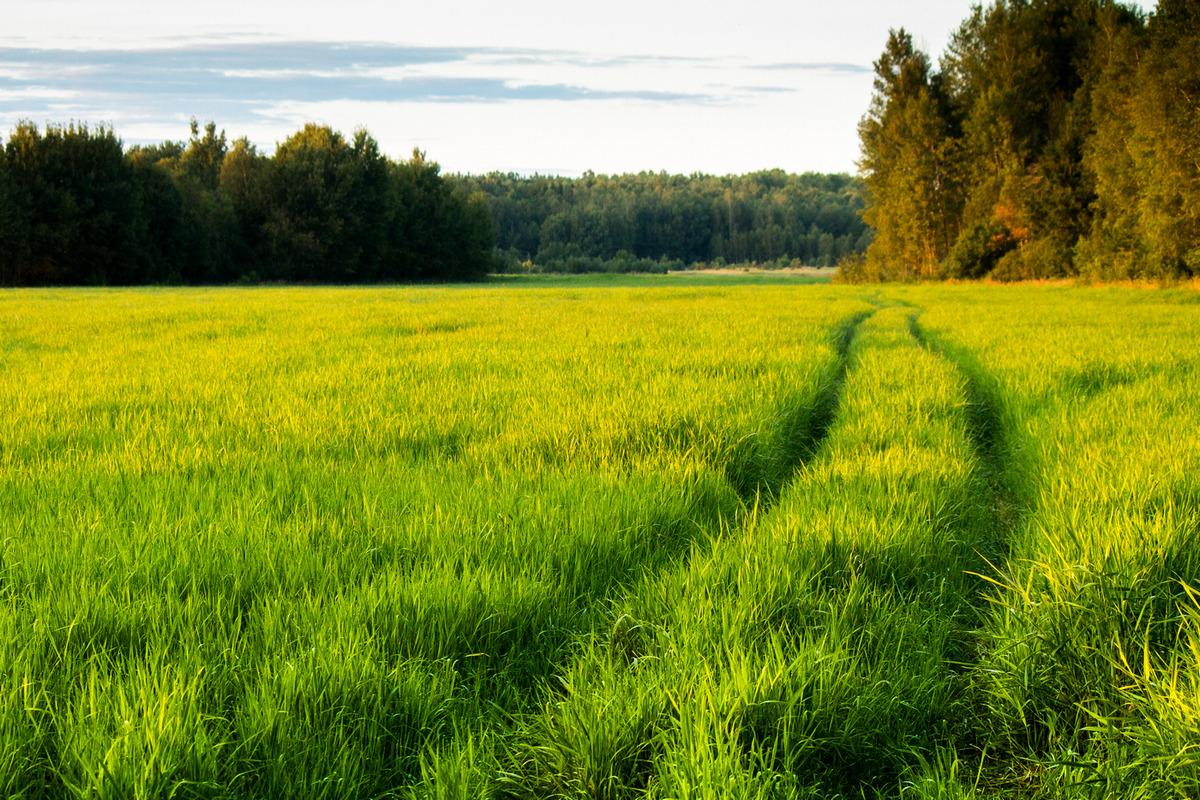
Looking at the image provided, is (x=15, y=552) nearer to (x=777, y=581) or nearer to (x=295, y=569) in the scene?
(x=295, y=569)

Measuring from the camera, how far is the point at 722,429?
16.2 ft

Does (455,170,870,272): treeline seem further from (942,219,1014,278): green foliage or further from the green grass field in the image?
the green grass field

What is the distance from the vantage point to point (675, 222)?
122000 millimetres

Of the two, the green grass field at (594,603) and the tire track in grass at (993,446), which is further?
the tire track in grass at (993,446)

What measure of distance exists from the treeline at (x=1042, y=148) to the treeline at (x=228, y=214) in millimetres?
38497

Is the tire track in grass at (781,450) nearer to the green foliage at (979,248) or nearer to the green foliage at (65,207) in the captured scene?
the green foliage at (979,248)

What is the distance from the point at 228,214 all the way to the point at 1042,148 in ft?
183

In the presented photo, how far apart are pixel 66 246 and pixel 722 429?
5122 centimetres

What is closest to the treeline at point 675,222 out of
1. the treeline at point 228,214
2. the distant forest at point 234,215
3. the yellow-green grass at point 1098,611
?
the distant forest at point 234,215

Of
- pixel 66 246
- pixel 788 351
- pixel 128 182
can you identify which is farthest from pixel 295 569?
pixel 128 182

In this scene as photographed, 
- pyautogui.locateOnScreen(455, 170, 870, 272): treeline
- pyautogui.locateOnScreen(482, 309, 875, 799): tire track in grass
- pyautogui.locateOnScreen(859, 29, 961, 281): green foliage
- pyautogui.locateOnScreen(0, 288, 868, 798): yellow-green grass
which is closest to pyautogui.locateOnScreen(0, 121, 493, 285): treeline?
pyautogui.locateOnScreen(859, 29, 961, 281): green foliage

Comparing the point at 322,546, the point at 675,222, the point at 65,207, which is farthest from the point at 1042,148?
the point at 675,222

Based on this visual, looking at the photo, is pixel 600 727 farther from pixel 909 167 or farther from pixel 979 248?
pixel 909 167

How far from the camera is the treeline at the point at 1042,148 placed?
80.2ft
